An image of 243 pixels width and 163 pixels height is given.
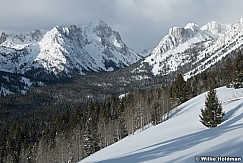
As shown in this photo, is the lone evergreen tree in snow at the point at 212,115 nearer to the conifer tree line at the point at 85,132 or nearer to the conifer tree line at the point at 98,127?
the conifer tree line at the point at 98,127

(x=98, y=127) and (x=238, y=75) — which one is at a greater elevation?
(x=238, y=75)

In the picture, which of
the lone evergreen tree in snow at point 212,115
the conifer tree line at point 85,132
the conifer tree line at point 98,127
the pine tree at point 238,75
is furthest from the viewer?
the conifer tree line at point 85,132

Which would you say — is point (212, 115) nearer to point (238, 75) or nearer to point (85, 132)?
point (238, 75)

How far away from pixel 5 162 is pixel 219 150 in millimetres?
79865

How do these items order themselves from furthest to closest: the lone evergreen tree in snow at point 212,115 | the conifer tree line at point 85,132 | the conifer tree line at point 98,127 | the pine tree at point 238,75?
1. the conifer tree line at point 85,132
2. the conifer tree line at point 98,127
3. the pine tree at point 238,75
4. the lone evergreen tree in snow at point 212,115

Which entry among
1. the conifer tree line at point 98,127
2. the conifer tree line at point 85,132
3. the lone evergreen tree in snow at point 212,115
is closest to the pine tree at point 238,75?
the conifer tree line at point 98,127

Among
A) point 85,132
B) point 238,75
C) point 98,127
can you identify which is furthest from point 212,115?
point 98,127

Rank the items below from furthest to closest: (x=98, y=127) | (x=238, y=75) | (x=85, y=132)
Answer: (x=98, y=127) → (x=85, y=132) → (x=238, y=75)

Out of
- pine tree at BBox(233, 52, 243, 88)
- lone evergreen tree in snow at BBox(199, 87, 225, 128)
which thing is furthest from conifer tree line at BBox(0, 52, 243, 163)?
lone evergreen tree in snow at BBox(199, 87, 225, 128)

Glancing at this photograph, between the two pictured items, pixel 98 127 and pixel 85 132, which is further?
pixel 98 127

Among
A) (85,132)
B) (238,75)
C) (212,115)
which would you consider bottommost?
(212,115)

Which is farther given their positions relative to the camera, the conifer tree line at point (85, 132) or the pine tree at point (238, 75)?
the conifer tree line at point (85, 132)

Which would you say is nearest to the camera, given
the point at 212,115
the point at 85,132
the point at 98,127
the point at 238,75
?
the point at 212,115

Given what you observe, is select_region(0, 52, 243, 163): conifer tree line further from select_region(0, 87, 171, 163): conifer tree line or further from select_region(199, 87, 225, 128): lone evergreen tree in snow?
select_region(199, 87, 225, 128): lone evergreen tree in snow
